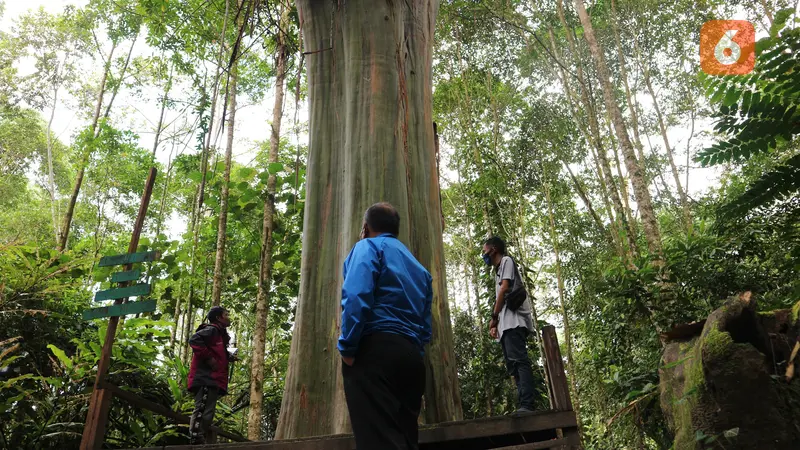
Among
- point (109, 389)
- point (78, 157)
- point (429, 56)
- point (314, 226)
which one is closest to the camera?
point (109, 389)

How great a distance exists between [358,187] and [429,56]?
1596mm

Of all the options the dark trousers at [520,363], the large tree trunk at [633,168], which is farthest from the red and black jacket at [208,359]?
the large tree trunk at [633,168]

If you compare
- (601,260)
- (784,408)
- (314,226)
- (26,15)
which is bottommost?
(784,408)

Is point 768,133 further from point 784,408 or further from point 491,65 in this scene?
point 491,65

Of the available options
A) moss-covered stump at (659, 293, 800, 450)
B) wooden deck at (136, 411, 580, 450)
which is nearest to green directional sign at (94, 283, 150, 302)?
wooden deck at (136, 411, 580, 450)

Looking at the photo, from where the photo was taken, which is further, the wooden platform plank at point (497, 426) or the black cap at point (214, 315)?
the black cap at point (214, 315)

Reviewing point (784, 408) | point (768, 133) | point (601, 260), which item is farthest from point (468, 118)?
point (784, 408)

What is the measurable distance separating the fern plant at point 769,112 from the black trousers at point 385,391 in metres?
2.95

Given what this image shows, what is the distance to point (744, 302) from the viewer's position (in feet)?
12.2

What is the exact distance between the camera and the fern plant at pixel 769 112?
3504mm

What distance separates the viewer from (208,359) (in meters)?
4.67

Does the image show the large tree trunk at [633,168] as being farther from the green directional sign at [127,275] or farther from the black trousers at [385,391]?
the green directional sign at [127,275]

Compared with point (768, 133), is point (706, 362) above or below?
below

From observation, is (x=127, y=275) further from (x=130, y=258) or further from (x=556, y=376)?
(x=556, y=376)
